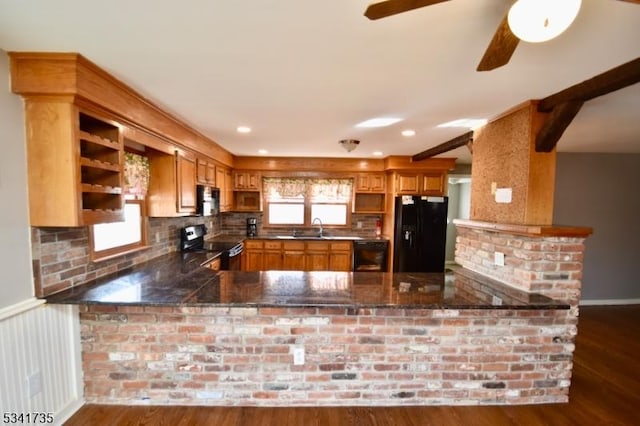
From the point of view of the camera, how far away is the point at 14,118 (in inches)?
60.8

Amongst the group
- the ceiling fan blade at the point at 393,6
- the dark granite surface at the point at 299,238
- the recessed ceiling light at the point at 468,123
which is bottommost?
the dark granite surface at the point at 299,238

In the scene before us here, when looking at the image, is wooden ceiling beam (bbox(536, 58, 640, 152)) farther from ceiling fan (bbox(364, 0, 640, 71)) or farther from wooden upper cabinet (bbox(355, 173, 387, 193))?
wooden upper cabinet (bbox(355, 173, 387, 193))

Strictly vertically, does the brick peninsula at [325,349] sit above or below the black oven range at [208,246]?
below

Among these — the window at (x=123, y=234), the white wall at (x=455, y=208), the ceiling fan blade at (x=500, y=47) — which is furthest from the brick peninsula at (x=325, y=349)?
the white wall at (x=455, y=208)

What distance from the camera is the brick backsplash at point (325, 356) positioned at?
1.91 metres

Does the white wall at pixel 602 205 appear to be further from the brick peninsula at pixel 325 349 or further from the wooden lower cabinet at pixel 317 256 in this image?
the wooden lower cabinet at pixel 317 256

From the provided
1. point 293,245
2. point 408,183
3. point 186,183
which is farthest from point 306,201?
point 186,183

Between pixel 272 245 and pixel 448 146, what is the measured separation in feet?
10.6

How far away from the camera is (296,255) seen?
15.8ft

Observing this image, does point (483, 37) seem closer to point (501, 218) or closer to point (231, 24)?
point (231, 24)

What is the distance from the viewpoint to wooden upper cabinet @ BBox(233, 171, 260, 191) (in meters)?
5.01

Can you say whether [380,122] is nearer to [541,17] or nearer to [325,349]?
[541,17]

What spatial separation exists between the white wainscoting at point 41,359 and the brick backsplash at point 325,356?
0.08 m

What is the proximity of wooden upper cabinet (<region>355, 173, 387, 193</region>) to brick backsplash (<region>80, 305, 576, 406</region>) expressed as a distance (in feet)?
Answer: 10.8
